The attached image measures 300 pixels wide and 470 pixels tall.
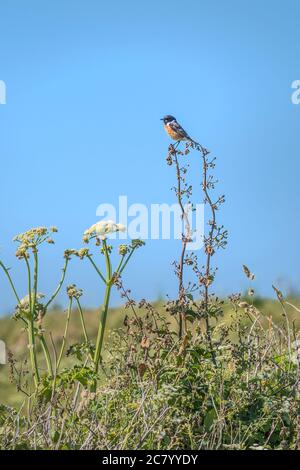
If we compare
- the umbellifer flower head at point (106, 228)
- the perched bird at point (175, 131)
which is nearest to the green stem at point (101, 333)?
the umbellifer flower head at point (106, 228)

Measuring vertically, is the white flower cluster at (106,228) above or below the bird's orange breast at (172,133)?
below

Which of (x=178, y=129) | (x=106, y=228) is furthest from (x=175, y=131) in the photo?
(x=106, y=228)

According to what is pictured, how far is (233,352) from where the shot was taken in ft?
15.3

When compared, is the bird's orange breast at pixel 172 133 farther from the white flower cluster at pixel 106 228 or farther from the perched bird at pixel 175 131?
the white flower cluster at pixel 106 228

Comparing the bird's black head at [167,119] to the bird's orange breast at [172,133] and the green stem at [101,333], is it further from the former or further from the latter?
the green stem at [101,333]

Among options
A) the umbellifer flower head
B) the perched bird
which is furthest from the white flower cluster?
the perched bird

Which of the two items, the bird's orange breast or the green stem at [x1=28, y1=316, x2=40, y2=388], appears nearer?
the green stem at [x1=28, y1=316, x2=40, y2=388]

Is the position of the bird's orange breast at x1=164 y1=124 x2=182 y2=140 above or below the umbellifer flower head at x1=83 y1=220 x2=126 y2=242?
above

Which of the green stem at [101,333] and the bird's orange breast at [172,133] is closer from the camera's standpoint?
the green stem at [101,333]

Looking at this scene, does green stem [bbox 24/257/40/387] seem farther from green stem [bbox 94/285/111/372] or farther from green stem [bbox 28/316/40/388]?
green stem [bbox 94/285/111/372]

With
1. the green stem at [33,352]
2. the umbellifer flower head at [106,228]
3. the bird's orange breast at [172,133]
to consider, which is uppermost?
the bird's orange breast at [172,133]

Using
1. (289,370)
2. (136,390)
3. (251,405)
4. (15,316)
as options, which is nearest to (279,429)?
(251,405)

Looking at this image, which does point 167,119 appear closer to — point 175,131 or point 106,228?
point 175,131
